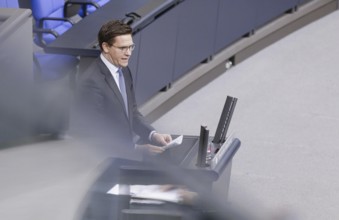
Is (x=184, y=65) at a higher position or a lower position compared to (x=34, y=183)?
higher

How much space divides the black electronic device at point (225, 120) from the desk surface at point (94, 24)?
2.30 meters

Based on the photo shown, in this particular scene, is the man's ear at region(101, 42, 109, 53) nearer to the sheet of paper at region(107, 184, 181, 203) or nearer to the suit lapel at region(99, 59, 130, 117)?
the suit lapel at region(99, 59, 130, 117)

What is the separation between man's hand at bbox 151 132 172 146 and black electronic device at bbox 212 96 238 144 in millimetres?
296

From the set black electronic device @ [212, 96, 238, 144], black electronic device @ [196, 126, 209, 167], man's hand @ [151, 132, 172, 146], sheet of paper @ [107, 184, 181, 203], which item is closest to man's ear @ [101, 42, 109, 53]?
man's hand @ [151, 132, 172, 146]

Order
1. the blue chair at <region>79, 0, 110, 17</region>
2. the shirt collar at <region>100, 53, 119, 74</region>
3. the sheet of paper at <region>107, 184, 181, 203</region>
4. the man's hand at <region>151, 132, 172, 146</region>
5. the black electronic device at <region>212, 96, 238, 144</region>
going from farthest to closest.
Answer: the blue chair at <region>79, 0, 110, 17</region>, the shirt collar at <region>100, 53, 119, 74</region>, the man's hand at <region>151, 132, 172, 146</region>, the black electronic device at <region>212, 96, 238, 144</region>, the sheet of paper at <region>107, 184, 181, 203</region>

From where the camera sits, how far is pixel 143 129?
5629 millimetres

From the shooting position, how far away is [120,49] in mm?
5516

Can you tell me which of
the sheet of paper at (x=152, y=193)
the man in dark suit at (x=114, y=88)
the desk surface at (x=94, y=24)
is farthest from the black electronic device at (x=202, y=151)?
the desk surface at (x=94, y=24)

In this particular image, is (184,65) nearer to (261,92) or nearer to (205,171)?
(261,92)

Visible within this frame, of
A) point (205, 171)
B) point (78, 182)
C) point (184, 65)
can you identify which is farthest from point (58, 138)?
point (184, 65)

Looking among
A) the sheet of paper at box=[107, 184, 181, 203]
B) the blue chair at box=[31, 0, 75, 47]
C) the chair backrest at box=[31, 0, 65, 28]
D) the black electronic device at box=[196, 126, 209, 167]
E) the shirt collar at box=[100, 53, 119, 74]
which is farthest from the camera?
the chair backrest at box=[31, 0, 65, 28]

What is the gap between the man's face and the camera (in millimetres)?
5496

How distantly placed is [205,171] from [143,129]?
1.22m

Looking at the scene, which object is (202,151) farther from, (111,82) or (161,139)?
(111,82)
